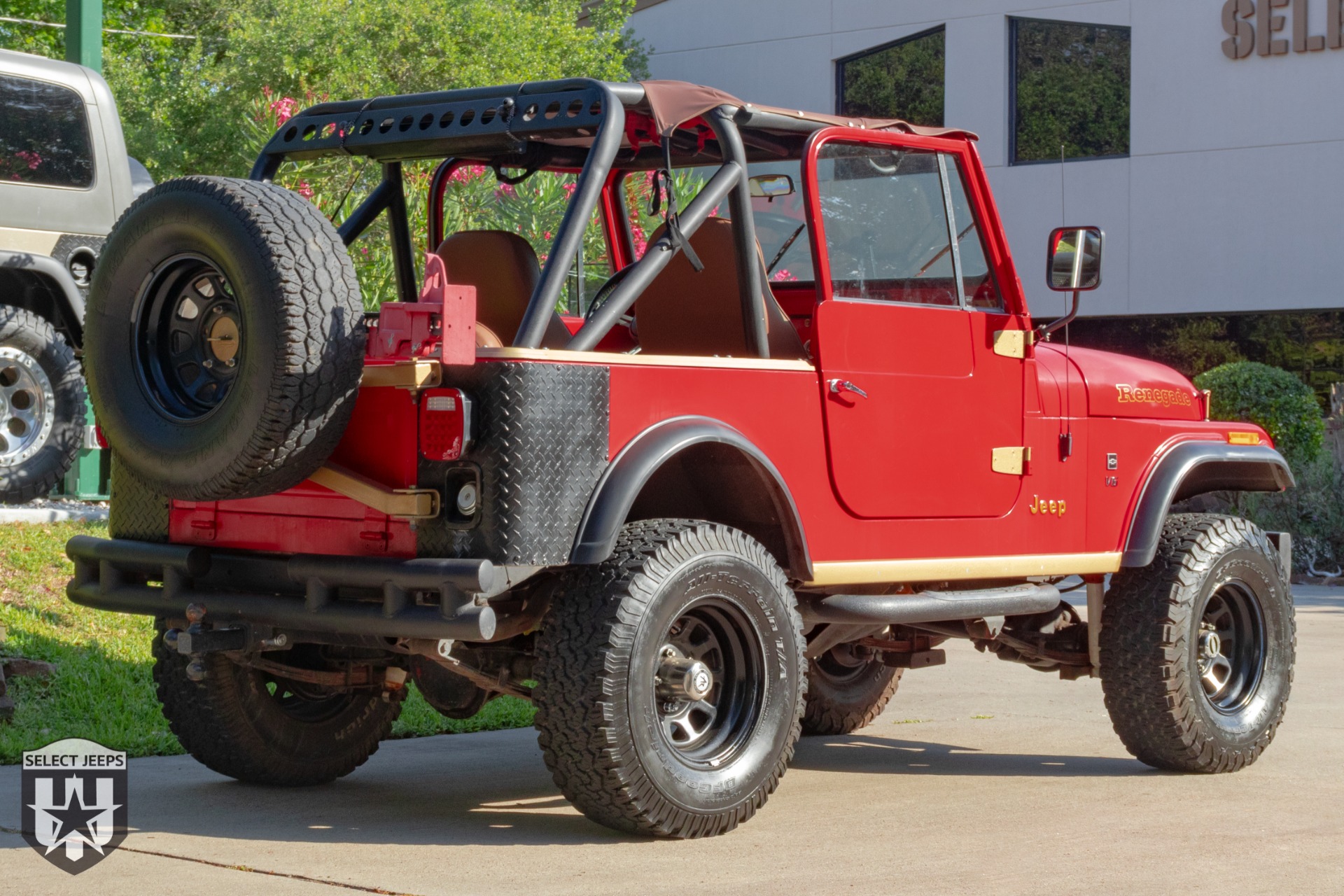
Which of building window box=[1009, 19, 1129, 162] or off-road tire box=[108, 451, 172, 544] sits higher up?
building window box=[1009, 19, 1129, 162]

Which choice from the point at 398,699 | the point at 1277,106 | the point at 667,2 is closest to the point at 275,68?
the point at 667,2

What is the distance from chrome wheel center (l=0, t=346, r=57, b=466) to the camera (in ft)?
30.0

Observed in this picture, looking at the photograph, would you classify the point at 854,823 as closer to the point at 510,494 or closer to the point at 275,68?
the point at 510,494

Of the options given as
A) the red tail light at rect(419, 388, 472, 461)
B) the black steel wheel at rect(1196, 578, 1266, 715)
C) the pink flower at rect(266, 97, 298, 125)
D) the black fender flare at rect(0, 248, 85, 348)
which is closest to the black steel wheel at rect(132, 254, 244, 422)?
the red tail light at rect(419, 388, 472, 461)

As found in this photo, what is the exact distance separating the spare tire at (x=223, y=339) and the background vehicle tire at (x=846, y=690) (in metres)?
3.20

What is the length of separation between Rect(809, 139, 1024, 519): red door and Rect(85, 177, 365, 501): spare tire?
1711mm

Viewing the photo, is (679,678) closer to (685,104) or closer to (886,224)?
(685,104)

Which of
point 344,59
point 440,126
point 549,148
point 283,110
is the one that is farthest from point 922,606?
point 344,59

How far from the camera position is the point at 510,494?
484cm

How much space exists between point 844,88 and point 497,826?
18263mm

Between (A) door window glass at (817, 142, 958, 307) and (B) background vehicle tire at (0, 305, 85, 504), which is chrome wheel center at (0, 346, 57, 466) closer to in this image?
(B) background vehicle tire at (0, 305, 85, 504)

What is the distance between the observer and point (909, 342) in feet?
20.1

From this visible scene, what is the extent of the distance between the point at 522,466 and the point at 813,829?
5.14 feet

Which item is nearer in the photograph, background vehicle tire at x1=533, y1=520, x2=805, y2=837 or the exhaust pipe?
background vehicle tire at x1=533, y1=520, x2=805, y2=837
